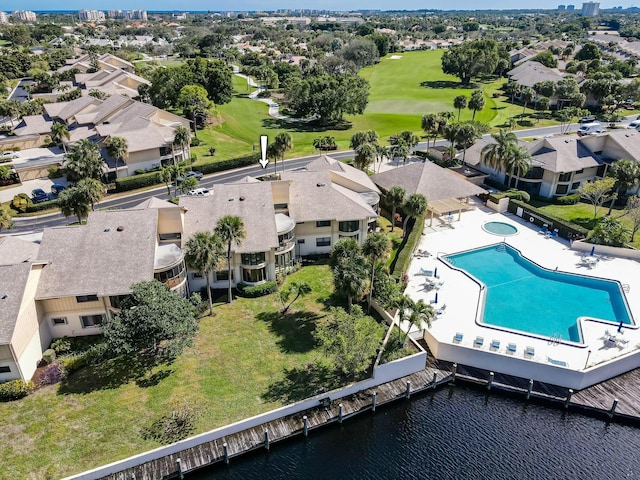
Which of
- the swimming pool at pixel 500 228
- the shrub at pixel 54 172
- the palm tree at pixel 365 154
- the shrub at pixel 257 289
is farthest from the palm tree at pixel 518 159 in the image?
the shrub at pixel 54 172

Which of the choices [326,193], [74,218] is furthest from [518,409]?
[74,218]

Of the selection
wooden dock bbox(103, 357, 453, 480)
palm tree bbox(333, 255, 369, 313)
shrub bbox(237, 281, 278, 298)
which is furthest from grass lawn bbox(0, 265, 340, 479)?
palm tree bbox(333, 255, 369, 313)

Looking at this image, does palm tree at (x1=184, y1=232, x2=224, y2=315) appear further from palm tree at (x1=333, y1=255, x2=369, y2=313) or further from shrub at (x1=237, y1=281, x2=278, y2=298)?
palm tree at (x1=333, y1=255, x2=369, y2=313)

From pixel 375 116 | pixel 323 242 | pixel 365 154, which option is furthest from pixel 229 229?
pixel 375 116

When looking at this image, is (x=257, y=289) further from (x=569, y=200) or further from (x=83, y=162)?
(x=569, y=200)

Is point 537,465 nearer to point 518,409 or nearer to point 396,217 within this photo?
point 518,409

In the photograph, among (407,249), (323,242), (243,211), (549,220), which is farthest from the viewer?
(549,220)
